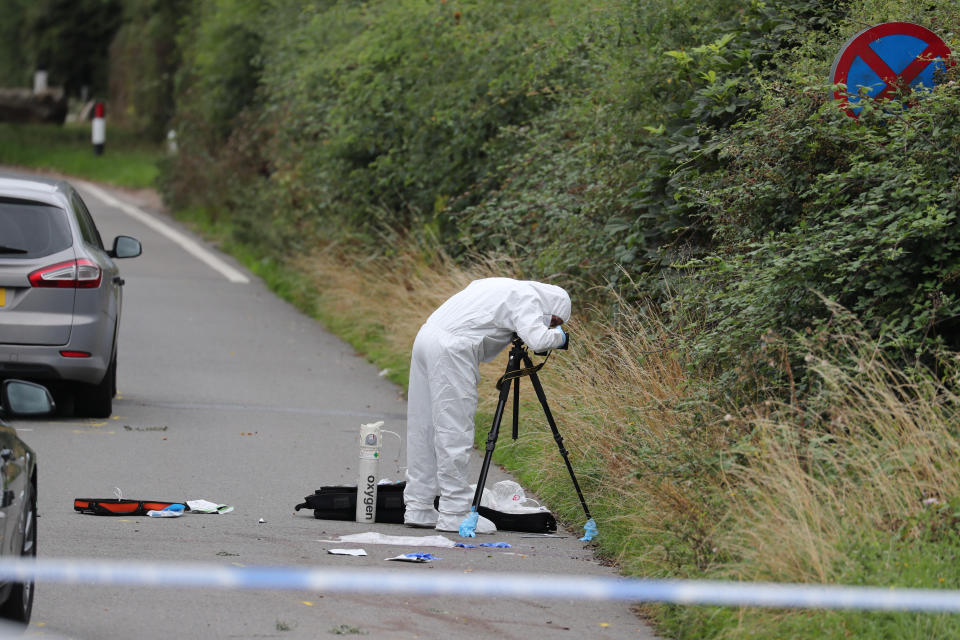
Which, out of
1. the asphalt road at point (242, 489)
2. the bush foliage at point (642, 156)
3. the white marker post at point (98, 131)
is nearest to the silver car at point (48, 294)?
the asphalt road at point (242, 489)

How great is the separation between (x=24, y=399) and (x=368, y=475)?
2838mm

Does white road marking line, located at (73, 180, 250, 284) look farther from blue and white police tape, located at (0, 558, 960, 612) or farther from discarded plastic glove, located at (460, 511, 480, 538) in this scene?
blue and white police tape, located at (0, 558, 960, 612)

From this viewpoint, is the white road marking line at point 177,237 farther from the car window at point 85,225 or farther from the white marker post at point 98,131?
the car window at point 85,225

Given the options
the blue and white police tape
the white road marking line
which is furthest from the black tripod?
the white road marking line

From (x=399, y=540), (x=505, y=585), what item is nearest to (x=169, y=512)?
(x=399, y=540)

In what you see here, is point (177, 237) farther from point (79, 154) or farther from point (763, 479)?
point (763, 479)

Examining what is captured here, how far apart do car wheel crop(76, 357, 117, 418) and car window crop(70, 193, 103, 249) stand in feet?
3.55

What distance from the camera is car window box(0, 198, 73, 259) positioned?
10492 millimetres

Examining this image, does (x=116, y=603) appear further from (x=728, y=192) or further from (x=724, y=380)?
(x=728, y=192)

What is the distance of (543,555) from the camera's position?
7.22m

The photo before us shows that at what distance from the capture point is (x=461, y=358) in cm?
768

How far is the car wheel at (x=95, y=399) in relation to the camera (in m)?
10.8

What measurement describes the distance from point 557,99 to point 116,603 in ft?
29.6

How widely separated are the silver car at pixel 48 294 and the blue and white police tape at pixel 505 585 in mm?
4254
